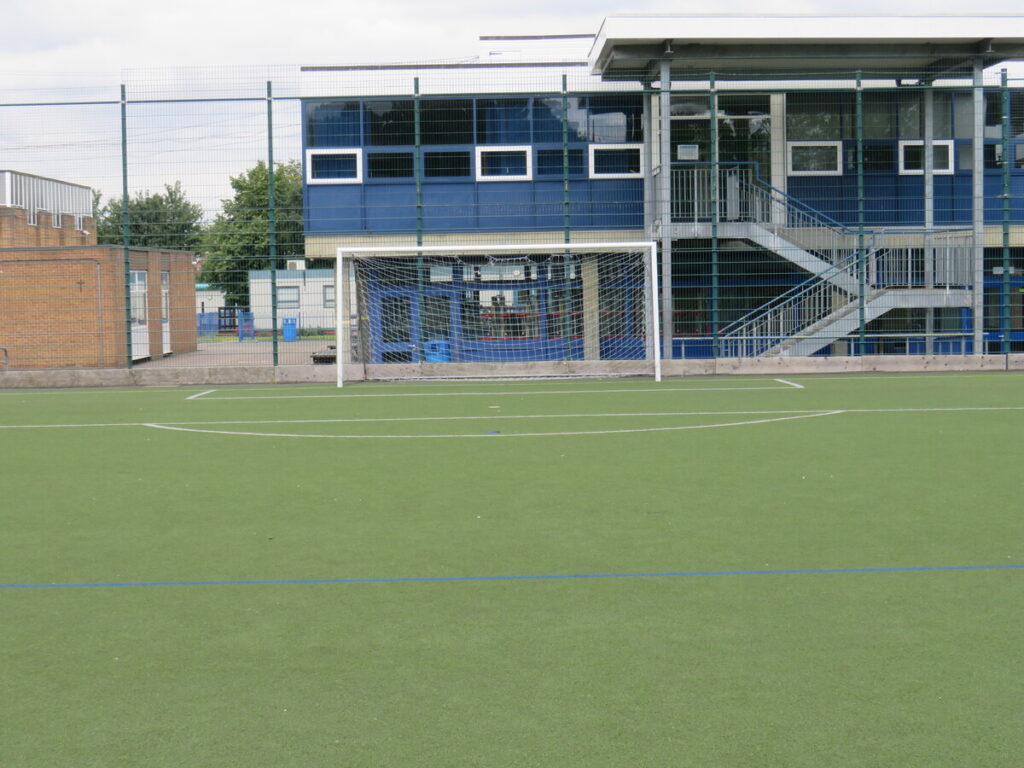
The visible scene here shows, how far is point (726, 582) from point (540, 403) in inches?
409

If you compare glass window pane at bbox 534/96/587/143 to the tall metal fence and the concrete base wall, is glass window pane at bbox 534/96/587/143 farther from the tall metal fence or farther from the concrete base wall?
the concrete base wall

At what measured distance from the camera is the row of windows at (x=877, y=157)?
88.4 feet

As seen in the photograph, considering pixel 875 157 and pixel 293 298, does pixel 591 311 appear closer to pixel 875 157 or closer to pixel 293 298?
pixel 293 298

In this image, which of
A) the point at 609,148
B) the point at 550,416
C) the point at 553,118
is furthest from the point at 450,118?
the point at 550,416

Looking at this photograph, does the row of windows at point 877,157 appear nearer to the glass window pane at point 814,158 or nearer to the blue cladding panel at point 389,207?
the glass window pane at point 814,158

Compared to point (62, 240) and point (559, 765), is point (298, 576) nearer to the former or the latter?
point (559, 765)

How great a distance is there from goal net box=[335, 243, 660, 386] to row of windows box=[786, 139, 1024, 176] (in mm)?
6105

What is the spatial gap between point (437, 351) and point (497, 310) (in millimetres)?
1636

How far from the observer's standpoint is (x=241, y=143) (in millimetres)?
21047

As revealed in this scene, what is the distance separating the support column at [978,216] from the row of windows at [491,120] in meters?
6.77

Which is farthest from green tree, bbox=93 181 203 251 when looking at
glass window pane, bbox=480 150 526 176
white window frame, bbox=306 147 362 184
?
glass window pane, bbox=480 150 526 176

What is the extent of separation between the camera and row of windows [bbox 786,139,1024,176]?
2694 cm

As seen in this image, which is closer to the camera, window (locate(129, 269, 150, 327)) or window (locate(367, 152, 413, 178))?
window (locate(367, 152, 413, 178))

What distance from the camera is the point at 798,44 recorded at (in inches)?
986
